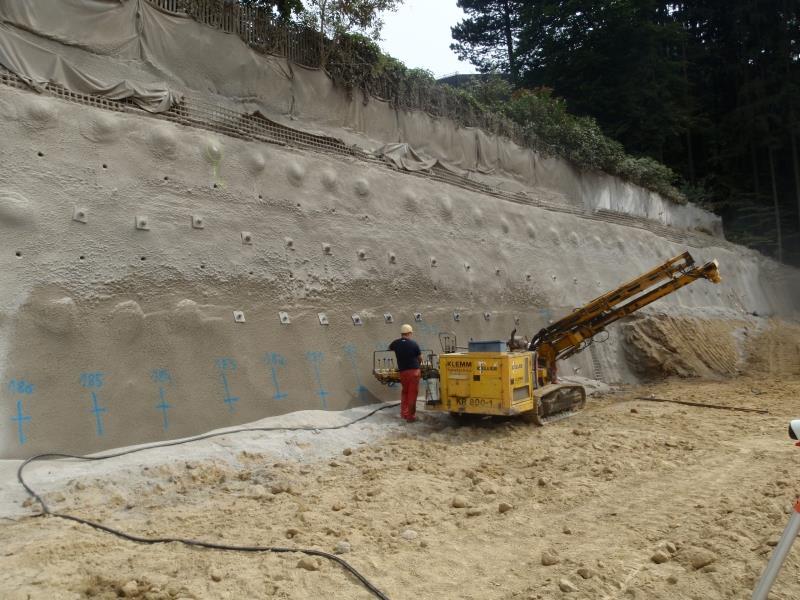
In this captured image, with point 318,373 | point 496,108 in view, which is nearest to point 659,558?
point 318,373

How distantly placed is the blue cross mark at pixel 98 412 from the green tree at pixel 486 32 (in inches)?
1499

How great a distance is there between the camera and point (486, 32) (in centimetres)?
4216

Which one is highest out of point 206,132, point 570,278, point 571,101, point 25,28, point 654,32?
point 654,32

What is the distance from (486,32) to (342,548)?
43.0m

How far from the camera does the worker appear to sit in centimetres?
1013

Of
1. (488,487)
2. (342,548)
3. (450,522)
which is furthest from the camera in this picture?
(488,487)

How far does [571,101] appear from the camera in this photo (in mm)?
32875

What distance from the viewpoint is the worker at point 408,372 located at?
10.1 metres

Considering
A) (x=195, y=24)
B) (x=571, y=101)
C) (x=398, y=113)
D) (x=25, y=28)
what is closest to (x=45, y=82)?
(x=25, y=28)

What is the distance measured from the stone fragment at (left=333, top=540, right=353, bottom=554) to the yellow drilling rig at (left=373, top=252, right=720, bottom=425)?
4.96m

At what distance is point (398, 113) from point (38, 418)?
12.0 m

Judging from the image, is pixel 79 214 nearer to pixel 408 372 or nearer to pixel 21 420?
pixel 21 420

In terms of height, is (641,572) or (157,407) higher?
(157,407)

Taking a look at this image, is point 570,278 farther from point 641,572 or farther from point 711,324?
point 641,572
